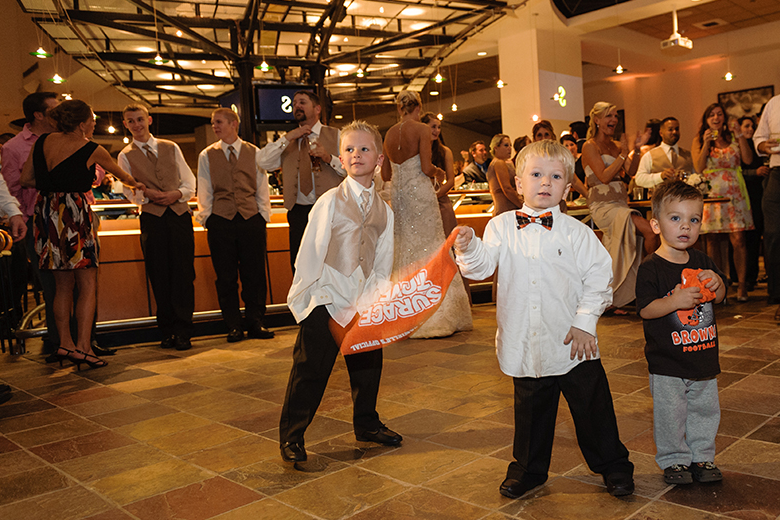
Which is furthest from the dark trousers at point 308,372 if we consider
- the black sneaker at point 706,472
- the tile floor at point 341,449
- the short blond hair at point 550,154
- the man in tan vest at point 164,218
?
the man in tan vest at point 164,218

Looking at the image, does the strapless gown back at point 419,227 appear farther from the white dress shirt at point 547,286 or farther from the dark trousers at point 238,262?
the white dress shirt at point 547,286

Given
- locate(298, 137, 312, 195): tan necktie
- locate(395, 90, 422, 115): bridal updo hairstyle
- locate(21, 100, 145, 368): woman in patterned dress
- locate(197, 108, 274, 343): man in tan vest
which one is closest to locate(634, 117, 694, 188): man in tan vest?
locate(395, 90, 422, 115): bridal updo hairstyle

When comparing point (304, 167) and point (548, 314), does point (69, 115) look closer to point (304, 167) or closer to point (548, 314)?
point (304, 167)

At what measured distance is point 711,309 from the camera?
2086 mm

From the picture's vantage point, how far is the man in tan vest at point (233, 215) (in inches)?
207

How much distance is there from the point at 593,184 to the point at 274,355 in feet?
10.2

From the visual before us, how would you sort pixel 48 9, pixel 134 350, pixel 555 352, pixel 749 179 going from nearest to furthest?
1. pixel 555 352
2. pixel 134 350
3. pixel 749 179
4. pixel 48 9

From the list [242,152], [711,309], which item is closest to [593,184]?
[242,152]

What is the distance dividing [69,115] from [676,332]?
4080 mm

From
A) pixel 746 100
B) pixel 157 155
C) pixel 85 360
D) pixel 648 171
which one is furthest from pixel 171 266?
pixel 746 100

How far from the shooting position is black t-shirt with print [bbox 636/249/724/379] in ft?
6.60

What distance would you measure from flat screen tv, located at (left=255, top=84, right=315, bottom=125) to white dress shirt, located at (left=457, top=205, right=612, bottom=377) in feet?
28.6

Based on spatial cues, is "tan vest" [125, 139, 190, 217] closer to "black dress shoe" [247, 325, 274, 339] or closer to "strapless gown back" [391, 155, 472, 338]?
"black dress shoe" [247, 325, 274, 339]

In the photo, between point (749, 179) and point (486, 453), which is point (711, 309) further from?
point (749, 179)
